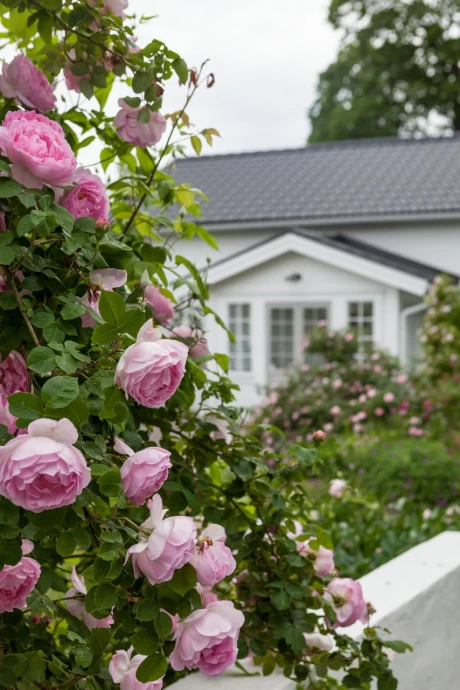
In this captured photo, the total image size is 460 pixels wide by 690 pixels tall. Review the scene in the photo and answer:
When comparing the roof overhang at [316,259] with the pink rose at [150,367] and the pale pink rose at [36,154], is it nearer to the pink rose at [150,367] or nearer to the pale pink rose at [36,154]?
the pale pink rose at [36,154]

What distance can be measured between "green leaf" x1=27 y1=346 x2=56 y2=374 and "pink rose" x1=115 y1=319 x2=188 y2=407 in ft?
0.27

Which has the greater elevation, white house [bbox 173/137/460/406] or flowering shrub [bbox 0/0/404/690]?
white house [bbox 173/137/460/406]

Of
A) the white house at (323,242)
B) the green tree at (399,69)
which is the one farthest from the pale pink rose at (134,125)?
the green tree at (399,69)

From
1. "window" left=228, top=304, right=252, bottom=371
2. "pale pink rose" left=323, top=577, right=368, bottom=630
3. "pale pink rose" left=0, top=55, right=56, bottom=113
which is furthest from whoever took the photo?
"window" left=228, top=304, right=252, bottom=371

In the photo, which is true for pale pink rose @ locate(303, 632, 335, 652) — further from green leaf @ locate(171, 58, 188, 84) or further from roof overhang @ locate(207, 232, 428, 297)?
roof overhang @ locate(207, 232, 428, 297)

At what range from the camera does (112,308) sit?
102 cm

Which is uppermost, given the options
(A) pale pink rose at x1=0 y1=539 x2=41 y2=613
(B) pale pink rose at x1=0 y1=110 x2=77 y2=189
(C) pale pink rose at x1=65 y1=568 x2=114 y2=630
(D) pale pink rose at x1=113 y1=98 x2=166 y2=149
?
(D) pale pink rose at x1=113 y1=98 x2=166 y2=149

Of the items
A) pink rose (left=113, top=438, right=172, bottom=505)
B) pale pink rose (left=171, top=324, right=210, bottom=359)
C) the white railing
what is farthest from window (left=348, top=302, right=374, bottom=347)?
pink rose (left=113, top=438, right=172, bottom=505)

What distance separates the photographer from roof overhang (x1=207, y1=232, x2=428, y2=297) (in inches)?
518

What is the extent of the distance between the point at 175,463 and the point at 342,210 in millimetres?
14739

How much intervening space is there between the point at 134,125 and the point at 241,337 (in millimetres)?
13060

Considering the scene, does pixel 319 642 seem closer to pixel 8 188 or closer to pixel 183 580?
pixel 183 580

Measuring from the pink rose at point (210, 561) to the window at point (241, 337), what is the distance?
1325cm

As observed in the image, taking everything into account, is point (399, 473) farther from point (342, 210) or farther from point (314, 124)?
point (314, 124)
